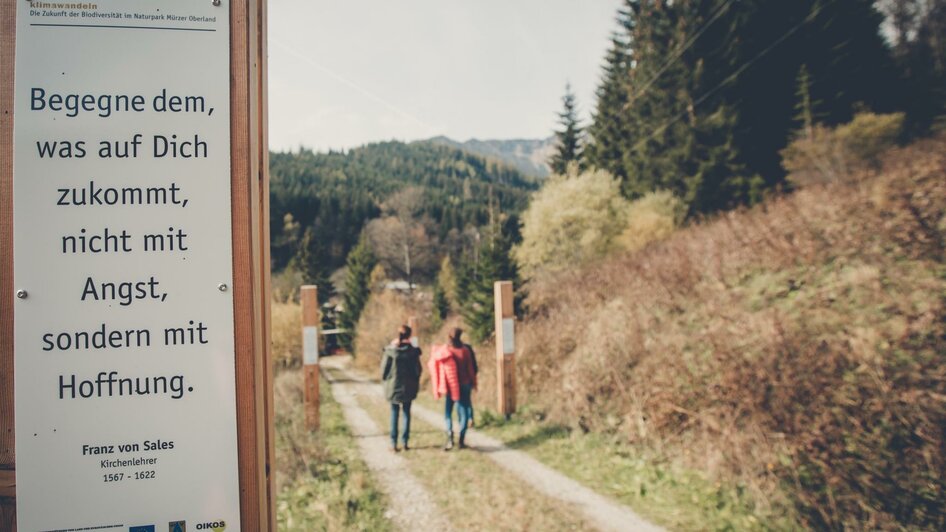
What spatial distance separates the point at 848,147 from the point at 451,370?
1696 cm

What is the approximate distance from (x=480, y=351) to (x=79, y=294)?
42.8ft

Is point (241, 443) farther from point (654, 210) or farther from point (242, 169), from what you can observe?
point (654, 210)

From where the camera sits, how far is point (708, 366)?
651cm

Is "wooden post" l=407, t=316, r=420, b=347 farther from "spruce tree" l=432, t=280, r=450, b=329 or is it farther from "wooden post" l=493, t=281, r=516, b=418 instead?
"spruce tree" l=432, t=280, r=450, b=329

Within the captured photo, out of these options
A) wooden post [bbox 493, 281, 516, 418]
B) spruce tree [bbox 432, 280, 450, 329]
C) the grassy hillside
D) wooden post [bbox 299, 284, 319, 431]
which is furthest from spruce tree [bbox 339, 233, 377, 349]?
wooden post [bbox 493, 281, 516, 418]

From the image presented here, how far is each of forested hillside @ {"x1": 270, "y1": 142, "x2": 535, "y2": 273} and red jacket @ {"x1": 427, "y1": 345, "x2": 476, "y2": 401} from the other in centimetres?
2134

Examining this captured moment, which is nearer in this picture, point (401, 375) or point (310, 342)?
point (401, 375)

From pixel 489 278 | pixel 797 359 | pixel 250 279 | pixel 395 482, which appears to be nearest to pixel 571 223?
pixel 489 278

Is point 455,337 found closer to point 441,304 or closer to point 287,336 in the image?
point 287,336

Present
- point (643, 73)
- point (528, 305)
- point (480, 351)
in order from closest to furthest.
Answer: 1. point (480, 351)
2. point (528, 305)
3. point (643, 73)

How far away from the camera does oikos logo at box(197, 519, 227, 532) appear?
1533mm

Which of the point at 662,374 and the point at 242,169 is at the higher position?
the point at 242,169

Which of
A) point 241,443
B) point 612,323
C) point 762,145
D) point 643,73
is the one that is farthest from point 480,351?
point 643,73

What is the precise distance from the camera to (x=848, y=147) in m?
15.8
